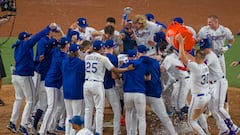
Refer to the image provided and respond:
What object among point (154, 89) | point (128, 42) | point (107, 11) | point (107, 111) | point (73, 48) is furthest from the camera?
point (107, 11)

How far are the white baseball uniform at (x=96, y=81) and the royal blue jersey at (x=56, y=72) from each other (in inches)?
27.9

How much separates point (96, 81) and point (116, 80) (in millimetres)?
1063

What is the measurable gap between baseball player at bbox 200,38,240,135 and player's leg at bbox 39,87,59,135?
9.25 feet

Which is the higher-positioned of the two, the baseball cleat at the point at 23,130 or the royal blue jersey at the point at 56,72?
the royal blue jersey at the point at 56,72

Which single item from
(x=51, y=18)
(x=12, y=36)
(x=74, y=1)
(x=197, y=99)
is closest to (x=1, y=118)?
(x=197, y=99)

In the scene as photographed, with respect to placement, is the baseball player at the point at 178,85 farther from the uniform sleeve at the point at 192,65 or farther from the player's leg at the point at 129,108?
Answer: the uniform sleeve at the point at 192,65

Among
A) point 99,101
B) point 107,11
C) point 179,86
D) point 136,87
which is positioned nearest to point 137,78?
point 136,87

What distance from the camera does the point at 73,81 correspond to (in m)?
10.7

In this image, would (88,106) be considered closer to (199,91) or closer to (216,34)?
(199,91)

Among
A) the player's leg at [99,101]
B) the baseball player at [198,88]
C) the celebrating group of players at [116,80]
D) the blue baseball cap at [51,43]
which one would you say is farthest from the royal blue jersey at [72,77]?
the baseball player at [198,88]

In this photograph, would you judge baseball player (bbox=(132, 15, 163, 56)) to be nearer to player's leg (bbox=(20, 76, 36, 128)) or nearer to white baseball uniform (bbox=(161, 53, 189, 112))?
white baseball uniform (bbox=(161, 53, 189, 112))

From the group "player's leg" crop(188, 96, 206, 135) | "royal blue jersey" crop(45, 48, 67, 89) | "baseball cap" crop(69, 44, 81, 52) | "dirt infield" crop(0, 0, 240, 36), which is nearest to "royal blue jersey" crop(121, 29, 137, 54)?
"royal blue jersey" crop(45, 48, 67, 89)

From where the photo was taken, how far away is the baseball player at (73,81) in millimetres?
10672

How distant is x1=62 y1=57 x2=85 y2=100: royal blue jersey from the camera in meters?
10.7
